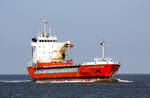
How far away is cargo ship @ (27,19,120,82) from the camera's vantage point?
8519 cm

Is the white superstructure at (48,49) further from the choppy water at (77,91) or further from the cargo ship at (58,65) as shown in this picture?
the choppy water at (77,91)

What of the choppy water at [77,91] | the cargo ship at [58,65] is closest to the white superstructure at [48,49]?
the cargo ship at [58,65]

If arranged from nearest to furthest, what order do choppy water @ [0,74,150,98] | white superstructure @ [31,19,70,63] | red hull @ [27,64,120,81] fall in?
1. choppy water @ [0,74,150,98]
2. red hull @ [27,64,120,81]
3. white superstructure @ [31,19,70,63]

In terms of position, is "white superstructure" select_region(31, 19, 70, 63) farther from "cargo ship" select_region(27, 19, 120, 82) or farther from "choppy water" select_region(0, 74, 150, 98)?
"choppy water" select_region(0, 74, 150, 98)

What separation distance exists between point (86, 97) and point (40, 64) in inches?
1537

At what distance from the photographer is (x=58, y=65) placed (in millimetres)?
91438

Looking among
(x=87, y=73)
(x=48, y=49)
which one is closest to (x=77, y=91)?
(x=87, y=73)

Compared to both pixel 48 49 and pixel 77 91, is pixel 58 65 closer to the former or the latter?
pixel 48 49

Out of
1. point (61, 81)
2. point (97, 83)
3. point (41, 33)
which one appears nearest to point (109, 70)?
point (97, 83)

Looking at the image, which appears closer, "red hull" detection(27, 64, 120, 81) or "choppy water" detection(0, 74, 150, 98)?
"choppy water" detection(0, 74, 150, 98)

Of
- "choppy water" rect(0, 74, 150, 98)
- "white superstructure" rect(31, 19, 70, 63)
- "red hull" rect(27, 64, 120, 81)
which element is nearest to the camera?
"choppy water" rect(0, 74, 150, 98)

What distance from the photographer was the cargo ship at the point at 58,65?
279 feet

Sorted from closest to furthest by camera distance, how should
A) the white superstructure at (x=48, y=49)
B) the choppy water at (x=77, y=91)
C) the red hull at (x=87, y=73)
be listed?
the choppy water at (x=77, y=91) < the red hull at (x=87, y=73) < the white superstructure at (x=48, y=49)

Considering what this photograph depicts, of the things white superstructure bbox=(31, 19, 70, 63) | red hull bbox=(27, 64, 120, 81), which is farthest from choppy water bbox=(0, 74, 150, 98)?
white superstructure bbox=(31, 19, 70, 63)
